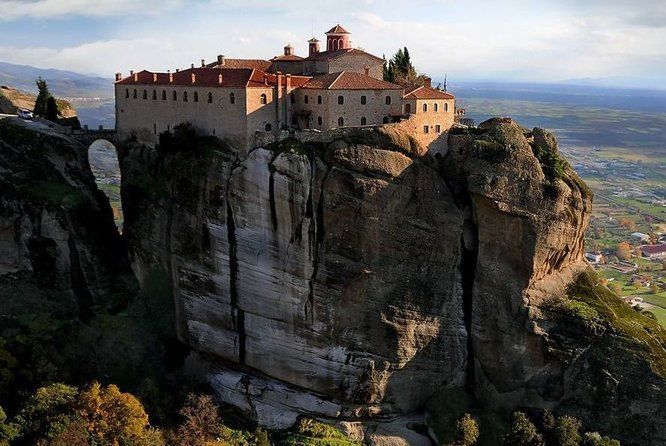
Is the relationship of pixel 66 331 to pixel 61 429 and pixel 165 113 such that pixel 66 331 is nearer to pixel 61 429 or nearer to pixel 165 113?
pixel 61 429

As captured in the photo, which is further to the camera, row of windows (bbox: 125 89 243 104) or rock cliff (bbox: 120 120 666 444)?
row of windows (bbox: 125 89 243 104)

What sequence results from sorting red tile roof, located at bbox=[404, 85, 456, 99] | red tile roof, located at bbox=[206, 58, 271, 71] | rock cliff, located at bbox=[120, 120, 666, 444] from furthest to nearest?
red tile roof, located at bbox=[206, 58, 271, 71], red tile roof, located at bbox=[404, 85, 456, 99], rock cliff, located at bbox=[120, 120, 666, 444]

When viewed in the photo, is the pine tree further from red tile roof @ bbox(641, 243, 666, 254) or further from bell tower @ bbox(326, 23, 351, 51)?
red tile roof @ bbox(641, 243, 666, 254)

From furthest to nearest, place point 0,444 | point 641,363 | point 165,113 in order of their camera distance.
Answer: point 165,113
point 641,363
point 0,444

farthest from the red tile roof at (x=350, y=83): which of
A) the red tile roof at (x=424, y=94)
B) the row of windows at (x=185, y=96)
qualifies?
the row of windows at (x=185, y=96)

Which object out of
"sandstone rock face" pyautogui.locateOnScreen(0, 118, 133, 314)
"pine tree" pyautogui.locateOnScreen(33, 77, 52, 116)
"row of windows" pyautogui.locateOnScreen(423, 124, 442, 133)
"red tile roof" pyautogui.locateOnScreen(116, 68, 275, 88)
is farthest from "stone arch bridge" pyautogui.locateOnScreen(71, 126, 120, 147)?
"row of windows" pyautogui.locateOnScreen(423, 124, 442, 133)

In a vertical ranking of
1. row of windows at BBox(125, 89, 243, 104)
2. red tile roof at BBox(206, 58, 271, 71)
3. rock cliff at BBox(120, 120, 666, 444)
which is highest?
red tile roof at BBox(206, 58, 271, 71)

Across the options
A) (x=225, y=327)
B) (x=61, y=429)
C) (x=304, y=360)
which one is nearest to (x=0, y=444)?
(x=61, y=429)
